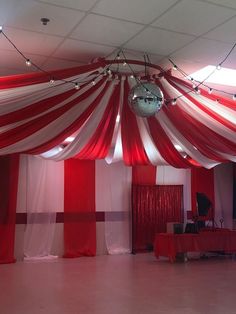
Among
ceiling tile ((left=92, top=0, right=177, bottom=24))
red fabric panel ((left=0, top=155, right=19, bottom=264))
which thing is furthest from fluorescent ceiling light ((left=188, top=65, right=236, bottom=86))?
red fabric panel ((left=0, top=155, right=19, bottom=264))

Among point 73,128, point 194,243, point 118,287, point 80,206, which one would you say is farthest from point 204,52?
point 80,206

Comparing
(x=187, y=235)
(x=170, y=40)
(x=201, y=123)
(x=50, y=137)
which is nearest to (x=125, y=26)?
(x=170, y=40)

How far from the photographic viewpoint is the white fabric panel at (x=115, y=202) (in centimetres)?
897

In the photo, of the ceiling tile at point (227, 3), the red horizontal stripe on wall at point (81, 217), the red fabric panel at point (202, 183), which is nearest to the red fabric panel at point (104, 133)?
the ceiling tile at point (227, 3)

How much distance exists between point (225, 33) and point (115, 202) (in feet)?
19.2

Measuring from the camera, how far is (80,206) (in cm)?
869

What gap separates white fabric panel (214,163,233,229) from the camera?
1013 cm

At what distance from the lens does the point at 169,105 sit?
4773 millimetres

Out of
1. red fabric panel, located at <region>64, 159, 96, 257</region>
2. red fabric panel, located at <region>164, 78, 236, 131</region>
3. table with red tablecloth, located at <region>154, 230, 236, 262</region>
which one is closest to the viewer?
red fabric panel, located at <region>164, 78, 236, 131</region>

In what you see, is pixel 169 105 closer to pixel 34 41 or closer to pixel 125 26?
pixel 125 26

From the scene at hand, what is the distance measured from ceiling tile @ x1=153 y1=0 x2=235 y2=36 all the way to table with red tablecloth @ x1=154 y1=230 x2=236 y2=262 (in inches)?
183

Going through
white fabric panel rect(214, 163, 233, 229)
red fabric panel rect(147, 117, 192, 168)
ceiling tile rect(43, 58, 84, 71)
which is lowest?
white fabric panel rect(214, 163, 233, 229)

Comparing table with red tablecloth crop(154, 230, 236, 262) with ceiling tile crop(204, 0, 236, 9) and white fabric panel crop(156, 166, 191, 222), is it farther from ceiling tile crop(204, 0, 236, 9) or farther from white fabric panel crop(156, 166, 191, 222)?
ceiling tile crop(204, 0, 236, 9)

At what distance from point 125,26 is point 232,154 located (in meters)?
3.15
